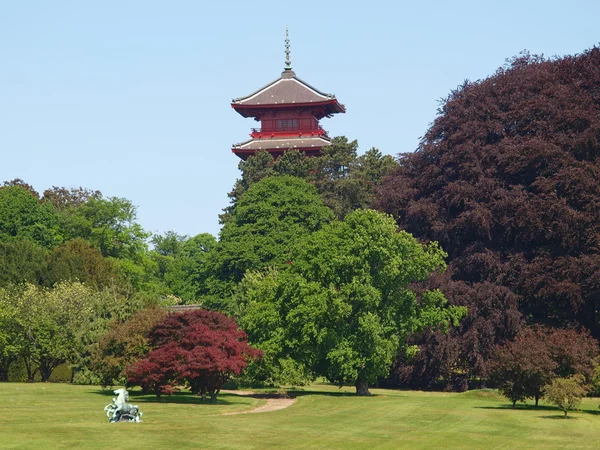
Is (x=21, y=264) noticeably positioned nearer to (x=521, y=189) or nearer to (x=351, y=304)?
(x=351, y=304)

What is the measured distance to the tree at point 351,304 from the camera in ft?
169

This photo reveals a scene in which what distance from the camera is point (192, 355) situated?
4634cm

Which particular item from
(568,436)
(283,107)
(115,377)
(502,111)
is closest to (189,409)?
(115,377)

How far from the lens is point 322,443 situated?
33781 mm

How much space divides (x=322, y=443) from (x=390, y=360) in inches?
702

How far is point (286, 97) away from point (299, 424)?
71.6 m

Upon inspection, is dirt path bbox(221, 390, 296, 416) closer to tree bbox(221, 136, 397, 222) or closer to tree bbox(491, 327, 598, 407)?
tree bbox(491, 327, 598, 407)

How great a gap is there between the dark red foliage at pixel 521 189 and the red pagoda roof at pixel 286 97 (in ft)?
136

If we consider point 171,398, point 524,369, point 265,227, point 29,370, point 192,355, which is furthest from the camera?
point 265,227

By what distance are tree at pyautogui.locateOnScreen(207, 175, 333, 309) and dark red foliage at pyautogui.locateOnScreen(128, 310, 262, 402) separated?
81.7ft

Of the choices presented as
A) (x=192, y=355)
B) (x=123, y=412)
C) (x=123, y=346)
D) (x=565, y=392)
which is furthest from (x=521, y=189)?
(x=123, y=412)

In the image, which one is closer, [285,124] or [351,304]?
[351,304]

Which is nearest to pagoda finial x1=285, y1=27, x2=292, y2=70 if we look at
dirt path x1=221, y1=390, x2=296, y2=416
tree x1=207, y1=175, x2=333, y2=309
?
tree x1=207, y1=175, x2=333, y2=309

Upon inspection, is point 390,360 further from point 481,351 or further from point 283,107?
point 283,107
